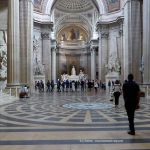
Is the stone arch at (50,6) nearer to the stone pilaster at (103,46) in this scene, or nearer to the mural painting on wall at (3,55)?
the stone pilaster at (103,46)

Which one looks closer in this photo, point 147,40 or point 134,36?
point 147,40

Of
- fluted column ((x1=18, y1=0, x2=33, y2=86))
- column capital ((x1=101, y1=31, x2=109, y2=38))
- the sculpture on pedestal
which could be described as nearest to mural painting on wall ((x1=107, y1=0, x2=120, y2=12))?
column capital ((x1=101, y1=31, x2=109, y2=38))

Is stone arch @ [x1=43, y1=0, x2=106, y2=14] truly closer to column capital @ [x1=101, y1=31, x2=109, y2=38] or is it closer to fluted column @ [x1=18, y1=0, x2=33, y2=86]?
column capital @ [x1=101, y1=31, x2=109, y2=38]

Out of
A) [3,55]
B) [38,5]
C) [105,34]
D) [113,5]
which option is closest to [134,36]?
[3,55]

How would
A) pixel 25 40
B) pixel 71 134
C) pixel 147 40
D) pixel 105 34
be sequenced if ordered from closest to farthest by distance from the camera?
pixel 71 134, pixel 147 40, pixel 25 40, pixel 105 34

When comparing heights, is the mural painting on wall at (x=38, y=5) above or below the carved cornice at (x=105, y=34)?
above

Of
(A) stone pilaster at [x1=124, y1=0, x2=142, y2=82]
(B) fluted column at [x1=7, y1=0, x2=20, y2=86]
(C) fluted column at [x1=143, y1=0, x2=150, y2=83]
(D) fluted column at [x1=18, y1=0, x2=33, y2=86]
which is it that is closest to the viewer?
(C) fluted column at [x1=143, y1=0, x2=150, y2=83]

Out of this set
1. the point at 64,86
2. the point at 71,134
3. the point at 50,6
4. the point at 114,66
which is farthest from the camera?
the point at 50,6

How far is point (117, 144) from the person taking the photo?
6.34m

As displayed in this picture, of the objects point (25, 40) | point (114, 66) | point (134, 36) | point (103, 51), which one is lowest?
point (114, 66)

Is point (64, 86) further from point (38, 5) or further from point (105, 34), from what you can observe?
point (38, 5)

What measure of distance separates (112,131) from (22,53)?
19.7 m

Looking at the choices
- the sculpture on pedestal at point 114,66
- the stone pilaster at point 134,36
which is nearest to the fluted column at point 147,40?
the stone pilaster at point 134,36

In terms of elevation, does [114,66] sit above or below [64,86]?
above
